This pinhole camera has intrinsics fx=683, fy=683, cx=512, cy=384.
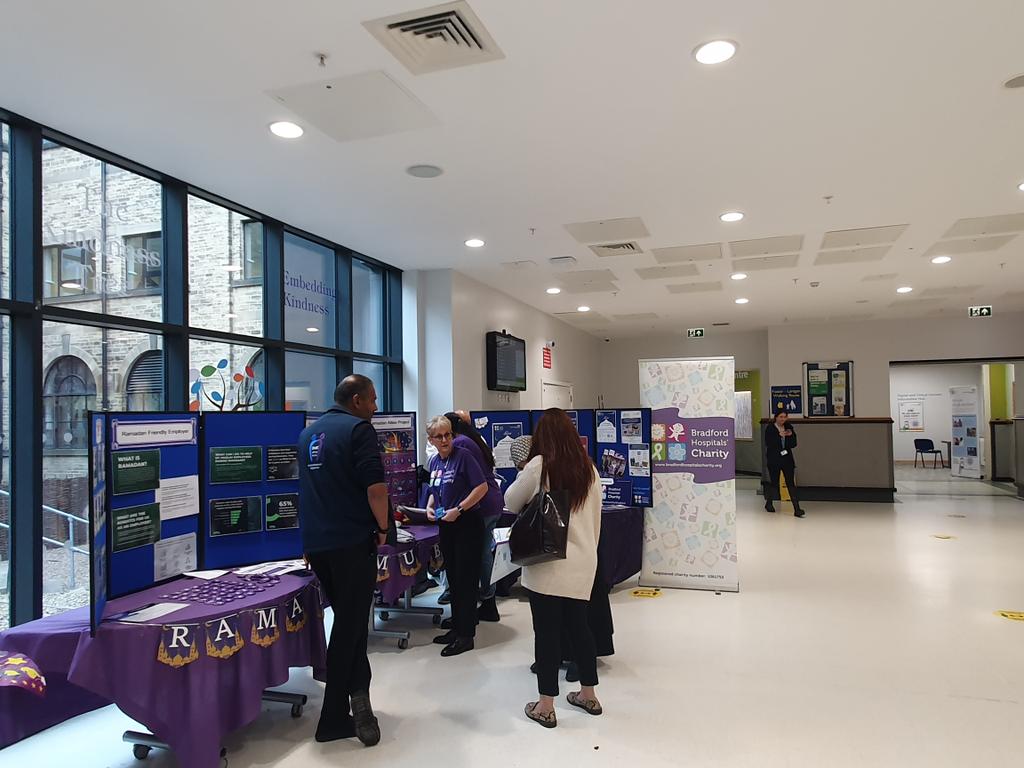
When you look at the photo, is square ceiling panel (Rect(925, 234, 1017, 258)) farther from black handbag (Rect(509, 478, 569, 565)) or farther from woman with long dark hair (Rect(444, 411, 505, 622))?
black handbag (Rect(509, 478, 569, 565))

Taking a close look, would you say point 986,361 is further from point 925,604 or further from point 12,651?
point 12,651

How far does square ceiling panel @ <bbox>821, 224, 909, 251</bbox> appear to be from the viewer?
639cm

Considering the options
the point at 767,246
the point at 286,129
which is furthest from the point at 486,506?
the point at 767,246

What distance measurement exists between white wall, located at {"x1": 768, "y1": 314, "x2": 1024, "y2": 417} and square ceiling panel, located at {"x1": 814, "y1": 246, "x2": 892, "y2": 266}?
576 cm

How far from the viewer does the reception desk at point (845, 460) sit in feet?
35.0

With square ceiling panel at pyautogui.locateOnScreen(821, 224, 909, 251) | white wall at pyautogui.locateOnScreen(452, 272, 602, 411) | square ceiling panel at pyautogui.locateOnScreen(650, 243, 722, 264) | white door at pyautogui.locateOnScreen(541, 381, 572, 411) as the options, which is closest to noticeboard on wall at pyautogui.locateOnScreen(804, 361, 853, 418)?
white wall at pyautogui.locateOnScreen(452, 272, 602, 411)

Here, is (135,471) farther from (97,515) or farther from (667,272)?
(667,272)

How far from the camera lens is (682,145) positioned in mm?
4332

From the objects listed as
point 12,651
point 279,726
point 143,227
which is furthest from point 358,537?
point 143,227

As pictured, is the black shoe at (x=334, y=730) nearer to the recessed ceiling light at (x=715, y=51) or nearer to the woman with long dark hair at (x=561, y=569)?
the woman with long dark hair at (x=561, y=569)

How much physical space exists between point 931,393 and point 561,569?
61.6ft

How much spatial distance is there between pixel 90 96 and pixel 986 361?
1380 cm

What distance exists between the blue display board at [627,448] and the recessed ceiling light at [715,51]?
3029 mm

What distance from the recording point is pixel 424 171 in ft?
15.5
